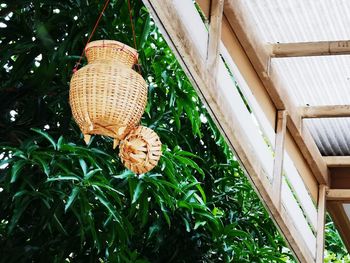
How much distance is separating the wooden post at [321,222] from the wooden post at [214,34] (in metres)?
1.88

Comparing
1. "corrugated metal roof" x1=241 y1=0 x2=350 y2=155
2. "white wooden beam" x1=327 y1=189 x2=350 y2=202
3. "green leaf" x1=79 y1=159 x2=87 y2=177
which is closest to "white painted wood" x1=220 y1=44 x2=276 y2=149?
"corrugated metal roof" x1=241 y1=0 x2=350 y2=155

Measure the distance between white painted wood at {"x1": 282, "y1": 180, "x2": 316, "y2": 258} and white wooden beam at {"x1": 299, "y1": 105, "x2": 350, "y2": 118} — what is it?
42 cm

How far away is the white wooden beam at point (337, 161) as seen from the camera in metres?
4.47

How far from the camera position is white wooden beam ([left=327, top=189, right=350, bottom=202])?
4.51 meters

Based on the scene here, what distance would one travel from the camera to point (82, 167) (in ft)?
11.3

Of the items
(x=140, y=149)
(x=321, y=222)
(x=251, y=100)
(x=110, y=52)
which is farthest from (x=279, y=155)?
(x=110, y=52)

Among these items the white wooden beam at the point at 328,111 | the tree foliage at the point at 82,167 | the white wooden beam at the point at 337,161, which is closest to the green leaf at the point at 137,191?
the tree foliage at the point at 82,167

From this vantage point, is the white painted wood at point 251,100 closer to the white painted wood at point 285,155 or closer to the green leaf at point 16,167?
the white painted wood at point 285,155

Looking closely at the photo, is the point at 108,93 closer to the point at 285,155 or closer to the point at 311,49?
the point at 311,49

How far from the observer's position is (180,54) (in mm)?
2486

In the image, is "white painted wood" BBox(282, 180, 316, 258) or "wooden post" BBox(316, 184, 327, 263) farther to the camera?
"wooden post" BBox(316, 184, 327, 263)

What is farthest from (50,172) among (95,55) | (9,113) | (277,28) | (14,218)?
(277,28)

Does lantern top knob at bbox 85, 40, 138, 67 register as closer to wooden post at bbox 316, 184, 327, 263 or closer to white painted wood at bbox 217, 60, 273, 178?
white painted wood at bbox 217, 60, 273, 178

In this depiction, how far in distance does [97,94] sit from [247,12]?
1.02 m
